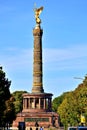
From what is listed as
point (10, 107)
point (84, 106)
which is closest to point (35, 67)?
point (10, 107)

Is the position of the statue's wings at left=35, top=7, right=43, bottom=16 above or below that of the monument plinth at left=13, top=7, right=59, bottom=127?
above

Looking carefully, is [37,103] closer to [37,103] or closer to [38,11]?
[37,103]

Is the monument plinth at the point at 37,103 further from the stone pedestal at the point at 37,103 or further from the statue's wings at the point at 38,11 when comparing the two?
the statue's wings at the point at 38,11

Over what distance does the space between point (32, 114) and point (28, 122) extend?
256cm

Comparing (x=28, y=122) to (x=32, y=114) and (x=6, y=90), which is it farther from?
(x=6, y=90)

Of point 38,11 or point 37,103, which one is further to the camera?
point 38,11

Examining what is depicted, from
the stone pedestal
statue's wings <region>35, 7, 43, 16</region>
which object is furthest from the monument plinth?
statue's wings <region>35, 7, 43, 16</region>

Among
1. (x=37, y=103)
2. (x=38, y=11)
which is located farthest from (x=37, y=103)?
(x=38, y=11)

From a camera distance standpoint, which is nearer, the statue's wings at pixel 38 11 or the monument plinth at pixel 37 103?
the monument plinth at pixel 37 103

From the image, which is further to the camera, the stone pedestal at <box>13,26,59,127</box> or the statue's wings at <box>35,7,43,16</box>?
the statue's wings at <box>35,7,43,16</box>

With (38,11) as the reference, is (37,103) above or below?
below

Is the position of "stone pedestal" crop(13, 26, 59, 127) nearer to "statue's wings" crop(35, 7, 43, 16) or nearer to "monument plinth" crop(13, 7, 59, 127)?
"monument plinth" crop(13, 7, 59, 127)

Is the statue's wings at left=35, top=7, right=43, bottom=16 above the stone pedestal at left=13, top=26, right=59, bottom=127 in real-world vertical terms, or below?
above

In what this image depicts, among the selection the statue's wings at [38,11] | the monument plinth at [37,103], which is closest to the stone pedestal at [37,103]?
the monument plinth at [37,103]
